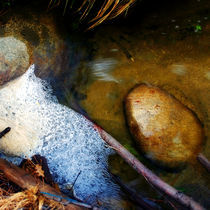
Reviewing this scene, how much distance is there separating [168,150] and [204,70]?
44.7 inches

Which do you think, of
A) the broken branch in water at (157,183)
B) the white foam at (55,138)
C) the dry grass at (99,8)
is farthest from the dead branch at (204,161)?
the dry grass at (99,8)

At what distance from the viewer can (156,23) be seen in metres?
3.64

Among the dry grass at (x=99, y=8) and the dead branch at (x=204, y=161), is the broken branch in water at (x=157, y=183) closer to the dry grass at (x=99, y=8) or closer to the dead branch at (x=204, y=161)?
the dead branch at (x=204, y=161)

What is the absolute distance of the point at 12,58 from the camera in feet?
10.8

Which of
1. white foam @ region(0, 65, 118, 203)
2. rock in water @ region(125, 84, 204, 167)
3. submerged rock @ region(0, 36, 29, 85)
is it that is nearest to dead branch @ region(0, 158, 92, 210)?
white foam @ region(0, 65, 118, 203)

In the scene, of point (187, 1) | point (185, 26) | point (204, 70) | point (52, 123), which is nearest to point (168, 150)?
point (204, 70)

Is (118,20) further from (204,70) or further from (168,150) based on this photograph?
(168,150)

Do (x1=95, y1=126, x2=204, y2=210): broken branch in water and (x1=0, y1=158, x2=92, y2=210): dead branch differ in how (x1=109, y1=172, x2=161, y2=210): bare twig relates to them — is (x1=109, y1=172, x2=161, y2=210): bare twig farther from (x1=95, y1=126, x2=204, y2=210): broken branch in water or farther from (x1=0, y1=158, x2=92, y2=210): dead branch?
(x1=0, y1=158, x2=92, y2=210): dead branch

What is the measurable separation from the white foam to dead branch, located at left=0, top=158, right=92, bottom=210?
1.59ft

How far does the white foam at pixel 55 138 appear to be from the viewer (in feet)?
10.0

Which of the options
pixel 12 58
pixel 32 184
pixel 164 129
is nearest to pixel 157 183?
pixel 164 129

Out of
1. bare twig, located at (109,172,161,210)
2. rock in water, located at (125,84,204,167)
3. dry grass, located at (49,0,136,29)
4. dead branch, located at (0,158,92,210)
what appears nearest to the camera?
dead branch, located at (0,158,92,210)

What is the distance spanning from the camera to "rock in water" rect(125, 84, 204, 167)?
9.91ft

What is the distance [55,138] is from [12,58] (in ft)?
3.68
